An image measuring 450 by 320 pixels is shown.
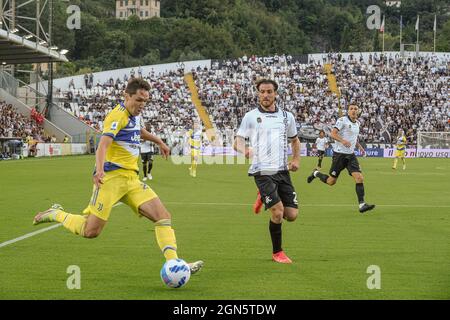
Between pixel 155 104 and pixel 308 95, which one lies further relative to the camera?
pixel 308 95

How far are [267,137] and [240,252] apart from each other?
5.87 feet

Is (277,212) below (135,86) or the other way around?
below

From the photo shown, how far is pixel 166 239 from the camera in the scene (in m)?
9.21

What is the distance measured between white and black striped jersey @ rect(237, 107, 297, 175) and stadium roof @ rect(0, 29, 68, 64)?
118ft

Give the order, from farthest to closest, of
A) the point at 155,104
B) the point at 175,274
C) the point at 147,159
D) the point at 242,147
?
the point at 155,104
the point at 147,159
the point at 242,147
the point at 175,274

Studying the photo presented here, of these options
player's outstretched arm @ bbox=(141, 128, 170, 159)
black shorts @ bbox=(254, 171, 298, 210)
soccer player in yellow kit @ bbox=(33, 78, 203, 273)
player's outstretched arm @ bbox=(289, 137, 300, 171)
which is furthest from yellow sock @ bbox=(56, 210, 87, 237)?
player's outstretched arm @ bbox=(289, 137, 300, 171)

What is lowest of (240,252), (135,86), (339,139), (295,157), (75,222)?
(240,252)

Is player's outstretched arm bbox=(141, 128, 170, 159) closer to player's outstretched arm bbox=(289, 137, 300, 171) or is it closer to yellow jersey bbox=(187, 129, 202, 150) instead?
player's outstretched arm bbox=(289, 137, 300, 171)

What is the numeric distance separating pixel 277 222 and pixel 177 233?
339 centimetres

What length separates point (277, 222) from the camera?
11.0m

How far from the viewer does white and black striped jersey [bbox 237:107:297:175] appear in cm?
1105

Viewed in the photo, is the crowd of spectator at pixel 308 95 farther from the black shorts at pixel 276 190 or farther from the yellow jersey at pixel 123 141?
the yellow jersey at pixel 123 141

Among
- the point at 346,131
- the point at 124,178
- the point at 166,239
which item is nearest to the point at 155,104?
the point at 346,131

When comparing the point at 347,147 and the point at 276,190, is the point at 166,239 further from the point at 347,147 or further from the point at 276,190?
the point at 347,147
